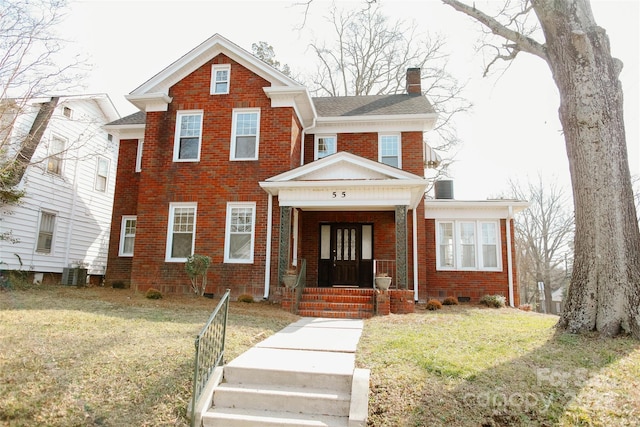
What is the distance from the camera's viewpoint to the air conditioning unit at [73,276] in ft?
51.7

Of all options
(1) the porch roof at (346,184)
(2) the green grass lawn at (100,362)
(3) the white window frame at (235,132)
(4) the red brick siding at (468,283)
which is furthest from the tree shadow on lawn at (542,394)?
(3) the white window frame at (235,132)

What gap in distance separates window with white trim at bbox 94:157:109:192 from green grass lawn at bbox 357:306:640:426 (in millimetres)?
16498

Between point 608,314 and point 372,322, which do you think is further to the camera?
point 372,322

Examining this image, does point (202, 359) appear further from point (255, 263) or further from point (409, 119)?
point (409, 119)

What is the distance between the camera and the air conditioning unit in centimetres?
1577

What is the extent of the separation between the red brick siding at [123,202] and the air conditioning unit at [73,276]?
140 cm

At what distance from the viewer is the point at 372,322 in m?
9.54

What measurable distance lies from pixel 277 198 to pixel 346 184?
2.61 metres

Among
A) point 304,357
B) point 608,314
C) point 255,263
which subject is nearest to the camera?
point 304,357

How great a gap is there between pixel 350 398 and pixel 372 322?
4723 millimetres

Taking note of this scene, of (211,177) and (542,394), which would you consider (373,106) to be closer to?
(211,177)

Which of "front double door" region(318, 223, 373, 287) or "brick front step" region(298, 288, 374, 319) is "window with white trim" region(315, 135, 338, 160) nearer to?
"front double door" region(318, 223, 373, 287)

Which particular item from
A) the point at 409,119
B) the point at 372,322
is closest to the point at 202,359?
the point at 372,322

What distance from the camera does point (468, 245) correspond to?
595 inches
